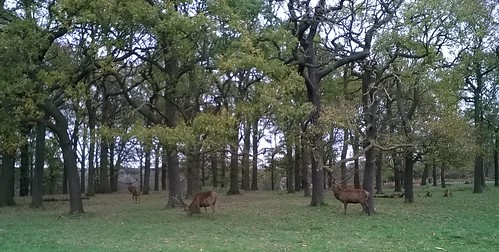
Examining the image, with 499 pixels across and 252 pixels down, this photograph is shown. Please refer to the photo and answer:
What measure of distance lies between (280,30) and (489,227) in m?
10.8

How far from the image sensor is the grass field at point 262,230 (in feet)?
42.3

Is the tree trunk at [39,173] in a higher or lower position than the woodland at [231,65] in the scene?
lower

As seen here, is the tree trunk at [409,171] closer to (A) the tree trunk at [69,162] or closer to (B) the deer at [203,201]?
(B) the deer at [203,201]

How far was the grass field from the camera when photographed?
42.3ft

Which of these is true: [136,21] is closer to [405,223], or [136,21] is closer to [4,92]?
[4,92]

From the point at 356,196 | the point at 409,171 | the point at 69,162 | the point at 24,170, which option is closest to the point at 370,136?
the point at 356,196

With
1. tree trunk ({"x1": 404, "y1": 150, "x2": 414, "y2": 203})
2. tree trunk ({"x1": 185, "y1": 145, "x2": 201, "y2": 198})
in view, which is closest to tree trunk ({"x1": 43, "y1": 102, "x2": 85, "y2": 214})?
tree trunk ({"x1": 185, "y1": 145, "x2": 201, "y2": 198})

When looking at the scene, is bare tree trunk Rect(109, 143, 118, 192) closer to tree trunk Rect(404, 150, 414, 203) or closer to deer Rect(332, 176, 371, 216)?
tree trunk Rect(404, 150, 414, 203)

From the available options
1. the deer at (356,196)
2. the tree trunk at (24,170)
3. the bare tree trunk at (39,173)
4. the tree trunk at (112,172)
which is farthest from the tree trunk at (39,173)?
the tree trunk at (112,172)

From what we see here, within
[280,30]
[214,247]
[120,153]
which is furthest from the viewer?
[120,153]

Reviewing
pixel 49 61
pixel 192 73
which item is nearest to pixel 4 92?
pixel 49 61

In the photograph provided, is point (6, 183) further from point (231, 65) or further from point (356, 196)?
point (356, 196)

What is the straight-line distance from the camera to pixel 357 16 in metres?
23.6

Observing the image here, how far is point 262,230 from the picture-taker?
642 inches
